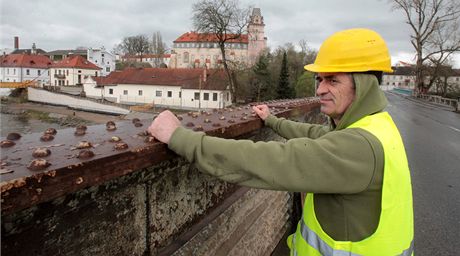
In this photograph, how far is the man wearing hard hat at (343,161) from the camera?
1.69 meters

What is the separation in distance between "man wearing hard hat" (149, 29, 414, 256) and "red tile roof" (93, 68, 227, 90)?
5251cm

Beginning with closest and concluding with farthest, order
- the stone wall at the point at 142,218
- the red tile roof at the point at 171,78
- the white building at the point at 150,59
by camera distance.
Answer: the stone wall at the point at 142,218 < the red tile roof at the point at 171,78 < the white building at the point at 150,59

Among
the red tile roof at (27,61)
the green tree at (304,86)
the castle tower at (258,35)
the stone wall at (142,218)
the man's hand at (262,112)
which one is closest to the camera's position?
the stone wall at (142,218)

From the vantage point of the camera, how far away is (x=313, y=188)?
1.69 meters

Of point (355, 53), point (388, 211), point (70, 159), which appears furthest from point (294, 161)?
point (70, 159)

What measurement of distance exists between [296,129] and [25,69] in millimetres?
108072

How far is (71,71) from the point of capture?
87.6 m

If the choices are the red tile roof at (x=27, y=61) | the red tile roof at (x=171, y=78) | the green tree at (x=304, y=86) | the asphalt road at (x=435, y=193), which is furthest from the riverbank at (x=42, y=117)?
the asphalt road at (x=435, y=193)

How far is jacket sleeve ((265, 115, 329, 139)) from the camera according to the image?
299 cm

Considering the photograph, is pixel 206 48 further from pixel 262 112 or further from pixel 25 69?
pixel 262 112

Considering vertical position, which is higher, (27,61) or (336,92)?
(27,61)

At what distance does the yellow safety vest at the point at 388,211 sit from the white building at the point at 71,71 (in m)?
92.5

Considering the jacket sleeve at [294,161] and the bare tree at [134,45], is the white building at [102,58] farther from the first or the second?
the jacket sleeve at [294,161]

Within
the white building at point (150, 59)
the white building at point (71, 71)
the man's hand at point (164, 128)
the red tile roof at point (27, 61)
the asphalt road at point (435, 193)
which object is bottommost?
the asphalt road at point (435, 193)
